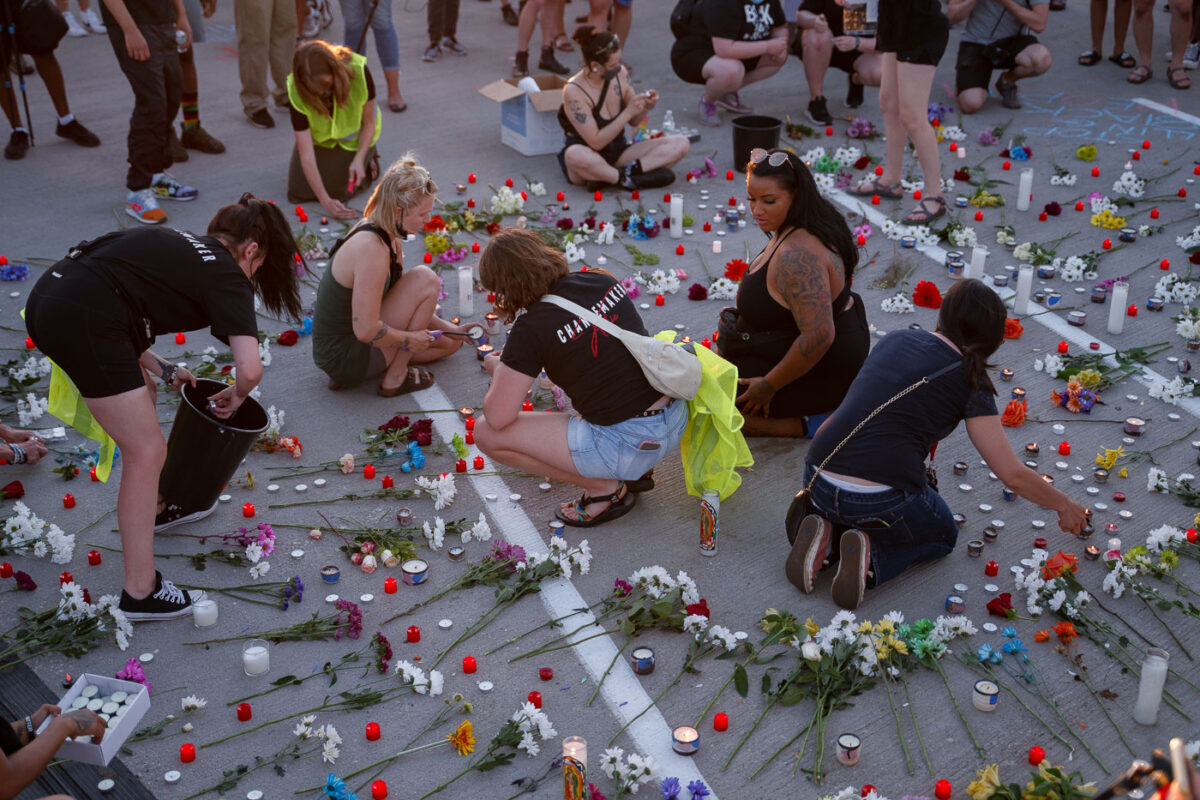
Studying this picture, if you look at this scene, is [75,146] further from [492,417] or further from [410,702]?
[410,702]

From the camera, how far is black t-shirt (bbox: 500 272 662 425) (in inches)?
165

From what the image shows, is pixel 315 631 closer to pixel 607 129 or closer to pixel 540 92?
pixel 607 129

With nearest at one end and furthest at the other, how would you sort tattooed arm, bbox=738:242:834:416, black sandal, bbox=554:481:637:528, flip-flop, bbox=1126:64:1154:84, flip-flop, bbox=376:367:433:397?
1. black sandal, bbox=554:481:637:528
2. tattooed arm, bbox=738:242:834:416
3. flip-flop, bbox=376:367:433:397
4. flip-flop, bbox=1126:64:1154:84

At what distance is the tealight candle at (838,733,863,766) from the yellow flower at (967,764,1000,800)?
1.07ft

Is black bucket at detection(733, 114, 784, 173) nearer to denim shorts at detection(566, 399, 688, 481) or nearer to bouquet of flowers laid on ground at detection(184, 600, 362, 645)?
denim shorts at detection(566, 399, 688, 481)

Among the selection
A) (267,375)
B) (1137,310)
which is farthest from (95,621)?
(1137,310)

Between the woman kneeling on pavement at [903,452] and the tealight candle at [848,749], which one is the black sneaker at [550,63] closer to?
the woman kneeling on pavement at [903,452]

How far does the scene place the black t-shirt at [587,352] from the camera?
419cm

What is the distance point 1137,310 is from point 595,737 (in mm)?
4101

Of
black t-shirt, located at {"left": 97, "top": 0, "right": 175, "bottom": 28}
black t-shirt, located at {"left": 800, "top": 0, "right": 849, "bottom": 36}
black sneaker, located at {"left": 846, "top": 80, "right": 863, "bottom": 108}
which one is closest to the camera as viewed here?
black t-shirt, located at {"left": 97, "top": 0, "right": 175, "bottom": 28}

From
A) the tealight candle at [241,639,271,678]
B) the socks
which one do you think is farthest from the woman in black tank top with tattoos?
the socks

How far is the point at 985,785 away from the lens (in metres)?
3.23

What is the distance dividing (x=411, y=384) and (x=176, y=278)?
5.81ft

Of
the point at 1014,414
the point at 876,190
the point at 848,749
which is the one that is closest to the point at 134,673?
the point at 848,749
